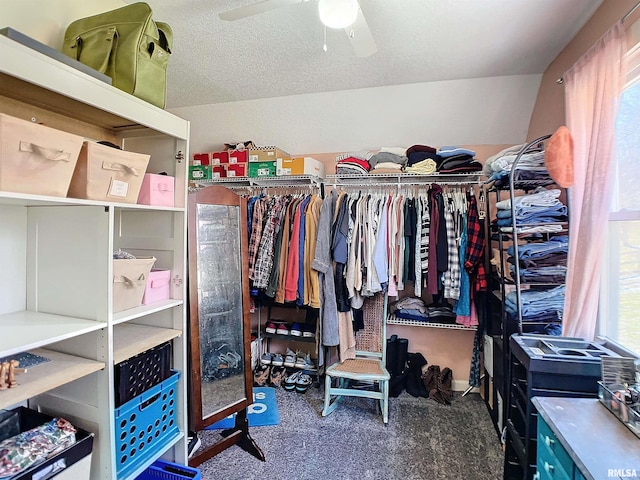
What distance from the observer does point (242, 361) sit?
217 cm

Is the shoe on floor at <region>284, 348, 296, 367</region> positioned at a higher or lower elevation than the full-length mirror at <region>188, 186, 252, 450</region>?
lower

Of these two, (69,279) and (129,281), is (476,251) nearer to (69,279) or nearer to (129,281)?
(129,281)

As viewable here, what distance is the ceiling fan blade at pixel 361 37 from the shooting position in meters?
1.52

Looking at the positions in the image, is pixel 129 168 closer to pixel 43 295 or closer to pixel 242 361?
pixel 43 295

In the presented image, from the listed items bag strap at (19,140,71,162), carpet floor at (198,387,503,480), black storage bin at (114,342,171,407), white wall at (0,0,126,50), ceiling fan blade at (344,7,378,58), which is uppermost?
ceiling fan blade at (344,7,378,58)

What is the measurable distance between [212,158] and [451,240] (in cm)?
228

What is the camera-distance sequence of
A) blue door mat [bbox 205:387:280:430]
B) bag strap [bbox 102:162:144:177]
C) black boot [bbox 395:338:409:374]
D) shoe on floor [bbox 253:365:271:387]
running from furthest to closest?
shoe on floor [bbox 253:365:271:387], black boot [bbox 395:338:409:374], blue door mat [bbox 205:387:280:430], bag strap [bbox 102:162:144:177]

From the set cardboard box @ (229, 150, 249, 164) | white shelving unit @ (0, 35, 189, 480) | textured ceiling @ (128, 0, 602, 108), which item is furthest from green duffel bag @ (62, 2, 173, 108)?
cardboard box @ (229, 150, 249, 164)

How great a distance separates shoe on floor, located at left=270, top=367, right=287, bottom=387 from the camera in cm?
293

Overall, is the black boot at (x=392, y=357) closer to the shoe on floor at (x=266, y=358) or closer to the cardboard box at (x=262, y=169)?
the shoe on floor at (x=266, y=358)

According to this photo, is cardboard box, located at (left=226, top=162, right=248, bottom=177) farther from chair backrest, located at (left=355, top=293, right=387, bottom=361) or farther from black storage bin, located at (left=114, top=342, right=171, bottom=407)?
black storage bin, located at (left=114, top=342, right=171, bottom=407)

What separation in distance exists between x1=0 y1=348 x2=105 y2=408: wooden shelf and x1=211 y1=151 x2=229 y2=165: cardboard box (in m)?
2.15

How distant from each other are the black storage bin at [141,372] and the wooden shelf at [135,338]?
47 millimetres

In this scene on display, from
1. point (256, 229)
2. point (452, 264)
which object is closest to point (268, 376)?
point (256, 229)
